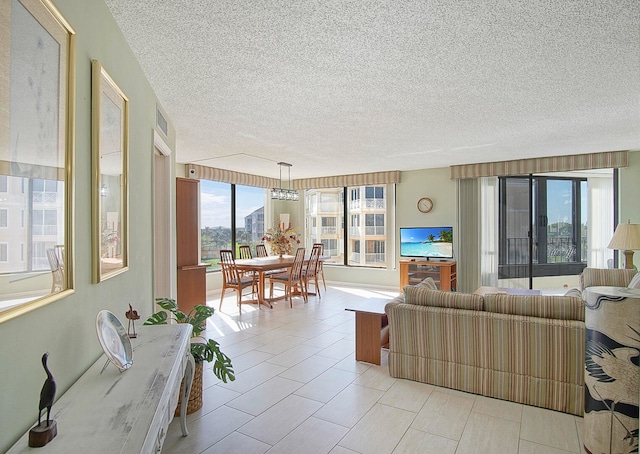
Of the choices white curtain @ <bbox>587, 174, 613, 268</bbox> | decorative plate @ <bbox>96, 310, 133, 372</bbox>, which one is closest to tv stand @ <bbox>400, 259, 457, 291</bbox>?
white curtain @ <bbox>587, 174, 613, 268</bbox>

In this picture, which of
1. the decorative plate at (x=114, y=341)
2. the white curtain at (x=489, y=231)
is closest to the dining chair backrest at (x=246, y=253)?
the white curtain at (x=489, y=231)

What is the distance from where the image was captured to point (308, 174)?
7664mm

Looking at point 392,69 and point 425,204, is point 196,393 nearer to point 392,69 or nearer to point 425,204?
point 392,69

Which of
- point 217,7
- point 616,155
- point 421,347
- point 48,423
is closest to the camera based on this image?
point 48,423

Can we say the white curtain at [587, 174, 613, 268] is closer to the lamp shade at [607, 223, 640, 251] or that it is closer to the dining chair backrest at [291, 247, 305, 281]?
the lamp shade at [607, 223, 640, 251]

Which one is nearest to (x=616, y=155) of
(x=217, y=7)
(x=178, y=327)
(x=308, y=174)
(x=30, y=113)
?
(x=308, y=174)

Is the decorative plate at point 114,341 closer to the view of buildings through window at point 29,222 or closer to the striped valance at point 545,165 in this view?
the view of buildings through window at point 29,222

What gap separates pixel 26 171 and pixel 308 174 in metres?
6.74

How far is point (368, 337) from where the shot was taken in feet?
11.7

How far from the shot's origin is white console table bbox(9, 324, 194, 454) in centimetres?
94

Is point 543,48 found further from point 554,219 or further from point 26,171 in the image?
point 554,219

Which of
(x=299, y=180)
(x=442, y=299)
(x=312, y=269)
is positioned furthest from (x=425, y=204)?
(x=442, y=299)

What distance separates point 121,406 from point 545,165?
6.40m

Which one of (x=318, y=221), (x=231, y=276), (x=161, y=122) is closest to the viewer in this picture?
(x=161, y=122)
